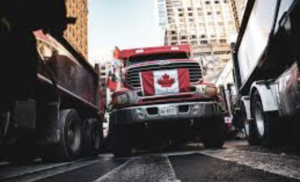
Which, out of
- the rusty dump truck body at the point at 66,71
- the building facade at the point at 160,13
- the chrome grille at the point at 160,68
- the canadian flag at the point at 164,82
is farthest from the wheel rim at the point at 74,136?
the building facade at the point at 160,13

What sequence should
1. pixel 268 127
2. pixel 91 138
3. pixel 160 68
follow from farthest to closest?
pixel 91 138, pixel 160 68, pixel 268 127

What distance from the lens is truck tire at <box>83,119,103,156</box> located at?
775 cm

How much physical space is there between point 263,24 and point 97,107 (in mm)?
5465

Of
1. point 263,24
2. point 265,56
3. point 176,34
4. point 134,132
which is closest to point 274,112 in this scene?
point 265,56

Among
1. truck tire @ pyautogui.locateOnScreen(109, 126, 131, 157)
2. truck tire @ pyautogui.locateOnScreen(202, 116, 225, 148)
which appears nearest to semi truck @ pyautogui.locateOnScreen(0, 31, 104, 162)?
truck tire @ pyautogui.locateOnScreen(109, 126, 131, 157)

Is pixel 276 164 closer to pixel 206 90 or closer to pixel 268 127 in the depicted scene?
pixel 268 127

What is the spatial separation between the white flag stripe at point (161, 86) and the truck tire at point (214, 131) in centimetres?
101

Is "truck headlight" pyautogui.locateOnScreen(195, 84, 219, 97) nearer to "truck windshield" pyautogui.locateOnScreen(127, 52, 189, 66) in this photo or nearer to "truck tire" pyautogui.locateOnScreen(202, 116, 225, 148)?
"truck tire" pyautogui.locateOnScreen(202, 116, 225, 148)

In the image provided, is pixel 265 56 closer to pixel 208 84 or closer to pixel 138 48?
pixel 208 84

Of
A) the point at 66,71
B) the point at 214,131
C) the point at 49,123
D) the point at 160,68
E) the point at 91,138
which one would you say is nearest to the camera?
the point at 49,123

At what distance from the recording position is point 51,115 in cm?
566

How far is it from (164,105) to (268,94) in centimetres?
192

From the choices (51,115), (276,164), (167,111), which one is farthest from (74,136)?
(276,164)

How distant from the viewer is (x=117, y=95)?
6.93 m
